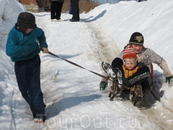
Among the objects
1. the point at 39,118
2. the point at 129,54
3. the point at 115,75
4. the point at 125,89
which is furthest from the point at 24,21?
the point at 125,89

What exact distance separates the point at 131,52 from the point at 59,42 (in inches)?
146

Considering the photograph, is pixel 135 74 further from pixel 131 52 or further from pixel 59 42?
pixel 59 42

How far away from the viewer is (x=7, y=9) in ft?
28.1

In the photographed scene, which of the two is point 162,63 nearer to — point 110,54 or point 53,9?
point 110,54

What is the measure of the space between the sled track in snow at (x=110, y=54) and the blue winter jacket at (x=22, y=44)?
180cm

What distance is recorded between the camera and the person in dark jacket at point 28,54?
303 centimetres

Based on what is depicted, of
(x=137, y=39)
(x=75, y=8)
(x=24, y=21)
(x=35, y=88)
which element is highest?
(x=24, y=21)

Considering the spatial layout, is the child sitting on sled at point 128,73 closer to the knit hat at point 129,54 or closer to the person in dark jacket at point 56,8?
the knit hat at point 129,54

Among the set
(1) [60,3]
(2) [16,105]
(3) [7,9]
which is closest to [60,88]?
(2) [16,105]

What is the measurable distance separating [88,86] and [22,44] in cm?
184

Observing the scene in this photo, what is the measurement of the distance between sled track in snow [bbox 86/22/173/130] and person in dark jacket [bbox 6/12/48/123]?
149 cm

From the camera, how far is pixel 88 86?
183 inches

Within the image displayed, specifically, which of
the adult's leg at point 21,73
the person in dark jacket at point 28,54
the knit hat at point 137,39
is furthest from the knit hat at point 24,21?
the knit hat at point 137,39

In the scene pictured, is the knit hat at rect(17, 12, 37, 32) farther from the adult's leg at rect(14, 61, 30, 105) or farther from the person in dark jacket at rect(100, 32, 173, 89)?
the person in dark jacket at rect(100, 32, 173, 89)
